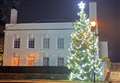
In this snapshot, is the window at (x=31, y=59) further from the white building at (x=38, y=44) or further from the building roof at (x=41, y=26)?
the building roof at (x=41, y=26)

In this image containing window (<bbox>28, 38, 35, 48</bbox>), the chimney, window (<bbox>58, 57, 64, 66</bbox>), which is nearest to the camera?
window (<bbox>58, 57, 64, 66</bbox>)

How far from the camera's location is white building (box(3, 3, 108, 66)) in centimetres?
4019

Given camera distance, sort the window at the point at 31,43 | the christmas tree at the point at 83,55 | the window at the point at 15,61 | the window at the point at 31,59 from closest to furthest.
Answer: the christmas tree at the point at 83,55 → the window at the point at 31,59 → the window at the point at 15,61 → the window at the point at 31,43

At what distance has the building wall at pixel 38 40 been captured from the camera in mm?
40188

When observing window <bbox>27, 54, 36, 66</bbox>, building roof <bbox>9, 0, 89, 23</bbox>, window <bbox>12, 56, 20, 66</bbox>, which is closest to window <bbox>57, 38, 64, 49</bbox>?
window <bbox>27, 54, 36, 66</bbox>

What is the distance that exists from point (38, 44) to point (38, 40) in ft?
1.65

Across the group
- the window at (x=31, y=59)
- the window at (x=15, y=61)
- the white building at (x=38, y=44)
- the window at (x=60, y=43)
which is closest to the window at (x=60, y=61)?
the white building at (x=38, y=44)

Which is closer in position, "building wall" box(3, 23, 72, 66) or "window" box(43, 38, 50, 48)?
"building wall" box(3, 23, 72, 66)

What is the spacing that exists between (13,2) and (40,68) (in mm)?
14705

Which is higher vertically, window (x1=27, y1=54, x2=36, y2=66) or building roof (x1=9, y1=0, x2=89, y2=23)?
building roof (x1=9, y1=0, x2=89, y2=23)

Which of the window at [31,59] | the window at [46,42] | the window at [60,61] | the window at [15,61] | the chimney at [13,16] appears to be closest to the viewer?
the window at [60,61]

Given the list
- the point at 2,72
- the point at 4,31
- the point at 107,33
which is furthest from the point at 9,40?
→ the point at 107,33

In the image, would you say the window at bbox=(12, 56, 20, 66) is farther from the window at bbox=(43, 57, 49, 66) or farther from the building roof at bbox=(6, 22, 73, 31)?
the building roof at bbox=(6, 22, 73, 31)

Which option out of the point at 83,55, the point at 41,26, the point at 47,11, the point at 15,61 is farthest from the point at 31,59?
the point at 83,55
